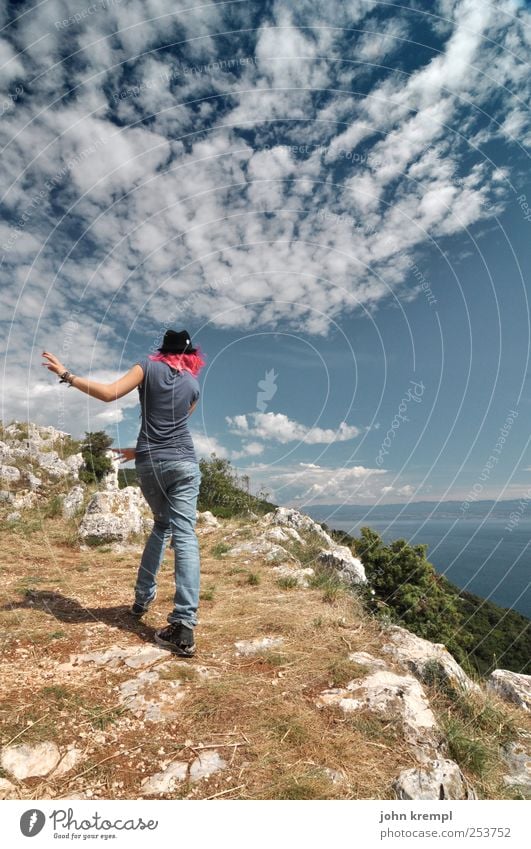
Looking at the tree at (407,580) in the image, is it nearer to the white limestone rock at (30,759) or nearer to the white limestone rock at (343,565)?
the white limestone rock at (343,565)

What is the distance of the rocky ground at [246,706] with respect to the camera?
2990 mm

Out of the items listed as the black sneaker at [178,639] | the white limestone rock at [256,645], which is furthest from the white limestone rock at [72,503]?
the white limestone rock at [256,645]

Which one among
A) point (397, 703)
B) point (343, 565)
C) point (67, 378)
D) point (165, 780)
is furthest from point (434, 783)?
point (343, 565)

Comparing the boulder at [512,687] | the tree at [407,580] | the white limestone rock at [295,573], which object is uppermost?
the white limestone rock at [295,573]

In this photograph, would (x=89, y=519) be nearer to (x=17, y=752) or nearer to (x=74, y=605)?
(x=74, y=605)

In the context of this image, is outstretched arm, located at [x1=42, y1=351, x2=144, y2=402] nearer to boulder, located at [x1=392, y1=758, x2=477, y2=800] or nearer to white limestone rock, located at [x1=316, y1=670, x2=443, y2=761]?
white limestone rock, located at [x1=316, y1=670, x2=443, y2=761]

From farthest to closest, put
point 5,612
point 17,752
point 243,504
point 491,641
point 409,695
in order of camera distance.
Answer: point 491,641 → point 243,504 → point 5,612 → point 409,695 → point 17,752

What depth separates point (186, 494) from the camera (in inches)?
204

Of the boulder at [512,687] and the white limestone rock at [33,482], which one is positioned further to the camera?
the white limestone rock at [33,482]

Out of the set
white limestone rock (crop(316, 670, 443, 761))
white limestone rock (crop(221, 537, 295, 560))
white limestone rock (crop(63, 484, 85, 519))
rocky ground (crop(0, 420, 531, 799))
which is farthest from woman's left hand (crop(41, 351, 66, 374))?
white limestone rock (crop(63, 484, 85, 519))

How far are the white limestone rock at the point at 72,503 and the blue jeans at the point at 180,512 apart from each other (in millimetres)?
9132

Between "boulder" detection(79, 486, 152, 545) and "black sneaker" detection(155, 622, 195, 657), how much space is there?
256 inches
